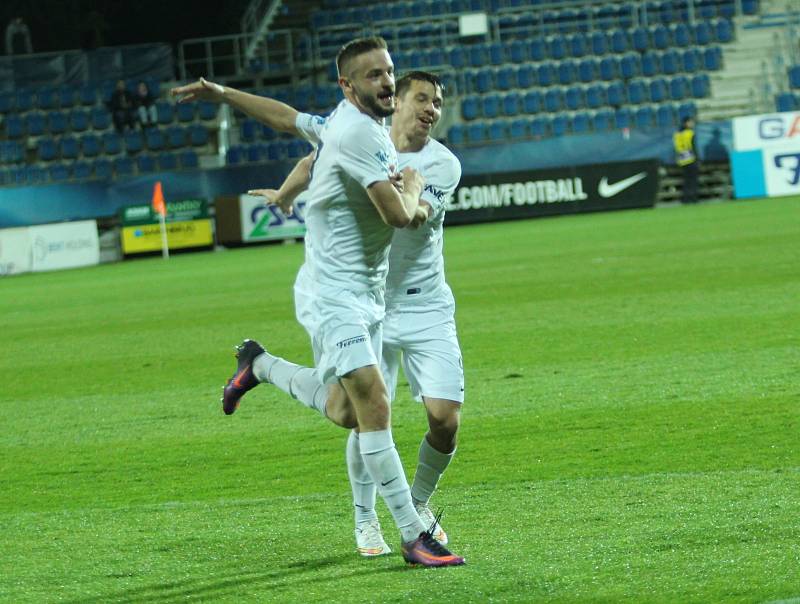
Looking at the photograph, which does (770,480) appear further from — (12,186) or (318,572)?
(12,186)

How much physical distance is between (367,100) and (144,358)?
7.91 meters

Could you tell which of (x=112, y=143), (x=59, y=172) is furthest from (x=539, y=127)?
(x=59, y=172)

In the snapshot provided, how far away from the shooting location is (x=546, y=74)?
33.6 metres

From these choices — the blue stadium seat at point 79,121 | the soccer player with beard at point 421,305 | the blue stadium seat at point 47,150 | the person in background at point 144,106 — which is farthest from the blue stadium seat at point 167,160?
the soccer player with beard at point 421,305

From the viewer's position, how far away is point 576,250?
65.6 feet

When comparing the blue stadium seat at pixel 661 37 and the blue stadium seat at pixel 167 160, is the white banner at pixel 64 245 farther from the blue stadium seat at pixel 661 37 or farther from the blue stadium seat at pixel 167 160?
the blue stadium seat at pixel 661 37

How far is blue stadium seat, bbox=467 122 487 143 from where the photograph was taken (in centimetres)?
3238

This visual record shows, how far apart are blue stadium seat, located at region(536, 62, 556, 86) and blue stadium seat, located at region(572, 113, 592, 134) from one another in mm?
1806

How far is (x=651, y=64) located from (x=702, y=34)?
63.4 inches

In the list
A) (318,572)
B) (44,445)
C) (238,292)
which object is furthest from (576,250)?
(318,572)

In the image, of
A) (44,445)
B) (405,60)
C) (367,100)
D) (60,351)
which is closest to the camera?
(367,100)

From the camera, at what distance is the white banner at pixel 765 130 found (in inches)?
1130

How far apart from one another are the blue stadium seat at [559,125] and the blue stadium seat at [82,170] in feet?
36.6

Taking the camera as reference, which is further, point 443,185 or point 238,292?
point 238,292
